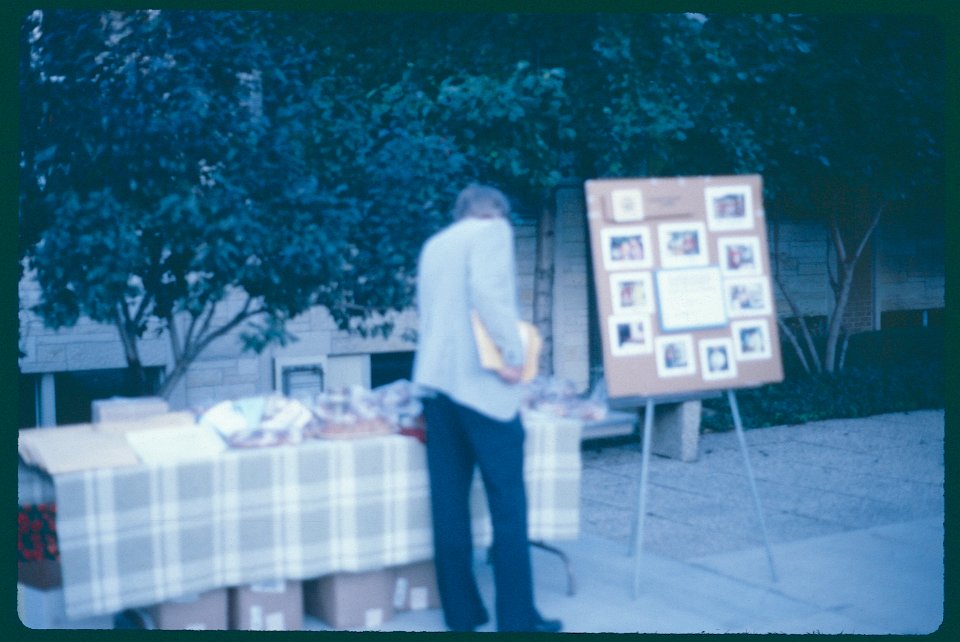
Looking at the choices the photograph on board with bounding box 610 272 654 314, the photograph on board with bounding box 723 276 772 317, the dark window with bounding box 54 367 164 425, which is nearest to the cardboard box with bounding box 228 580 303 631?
the photograph on board with bounding box 610 272 654 314

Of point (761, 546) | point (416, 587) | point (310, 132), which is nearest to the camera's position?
point (416, 587)

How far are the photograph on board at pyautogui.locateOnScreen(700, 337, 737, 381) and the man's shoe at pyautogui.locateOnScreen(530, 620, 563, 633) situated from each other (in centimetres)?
133

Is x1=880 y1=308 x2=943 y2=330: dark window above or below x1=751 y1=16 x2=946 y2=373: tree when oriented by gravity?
below

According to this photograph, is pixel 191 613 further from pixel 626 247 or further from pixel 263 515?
pixel 626 247

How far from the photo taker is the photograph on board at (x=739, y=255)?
489 centimetres

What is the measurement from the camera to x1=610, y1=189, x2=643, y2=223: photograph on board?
469 cm

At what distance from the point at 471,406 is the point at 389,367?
18.6 feet

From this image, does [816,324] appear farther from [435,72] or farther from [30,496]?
[30,496]

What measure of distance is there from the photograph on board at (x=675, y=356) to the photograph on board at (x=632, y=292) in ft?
0.56

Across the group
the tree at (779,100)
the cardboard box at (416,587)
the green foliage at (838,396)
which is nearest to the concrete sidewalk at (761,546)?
the cardboard box at (416,587)

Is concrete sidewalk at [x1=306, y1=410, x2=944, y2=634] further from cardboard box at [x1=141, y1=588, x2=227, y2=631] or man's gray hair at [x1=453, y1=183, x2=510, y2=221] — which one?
man's gray hair at [x1=453, y1=183, x2=510, y2=221]

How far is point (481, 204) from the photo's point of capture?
4.17 metres

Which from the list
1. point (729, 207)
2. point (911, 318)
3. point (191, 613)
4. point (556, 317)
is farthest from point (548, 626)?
point (911, 318)

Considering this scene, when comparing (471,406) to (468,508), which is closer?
(471,406)
